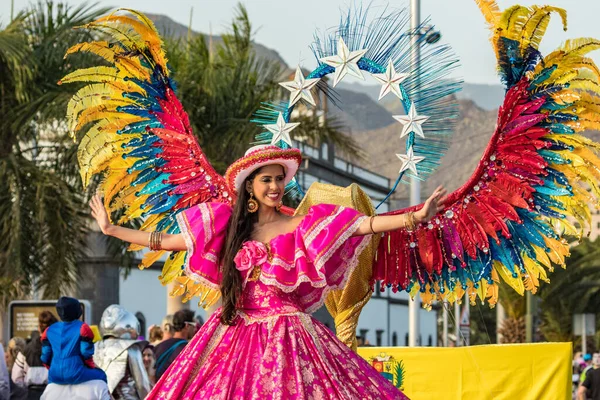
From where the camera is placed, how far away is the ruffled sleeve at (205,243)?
5961 millimetres

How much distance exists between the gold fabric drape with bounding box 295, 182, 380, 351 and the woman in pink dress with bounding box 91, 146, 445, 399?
3.00 feet

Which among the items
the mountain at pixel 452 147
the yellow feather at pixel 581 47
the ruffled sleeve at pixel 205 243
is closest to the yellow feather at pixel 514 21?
the yellow feather at pixel 581 47

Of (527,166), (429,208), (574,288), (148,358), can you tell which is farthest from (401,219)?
(574,288)

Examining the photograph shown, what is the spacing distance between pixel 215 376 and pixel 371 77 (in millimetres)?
2403

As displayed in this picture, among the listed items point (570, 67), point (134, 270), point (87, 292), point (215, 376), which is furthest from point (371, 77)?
point (134, 270)

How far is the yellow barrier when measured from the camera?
8.41 meters

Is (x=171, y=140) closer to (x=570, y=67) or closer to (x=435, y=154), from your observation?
(x=435, y=154)

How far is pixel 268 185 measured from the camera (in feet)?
19.7

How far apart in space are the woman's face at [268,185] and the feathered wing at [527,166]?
4.17 ft

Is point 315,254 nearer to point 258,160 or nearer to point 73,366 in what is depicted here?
point 258,160

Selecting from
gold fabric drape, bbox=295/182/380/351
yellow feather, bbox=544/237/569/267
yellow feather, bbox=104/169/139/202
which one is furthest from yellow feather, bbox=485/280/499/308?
yellow feather, bbox=104/169/139/202

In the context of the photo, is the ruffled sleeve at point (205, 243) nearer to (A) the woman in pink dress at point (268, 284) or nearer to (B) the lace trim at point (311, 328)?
(A) the woman in pink dress at point (268, 284)

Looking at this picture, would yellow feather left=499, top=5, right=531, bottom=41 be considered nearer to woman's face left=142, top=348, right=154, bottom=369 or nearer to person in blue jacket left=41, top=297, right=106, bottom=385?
person in blue jacket left=41, top=297, right=106, bottom=385

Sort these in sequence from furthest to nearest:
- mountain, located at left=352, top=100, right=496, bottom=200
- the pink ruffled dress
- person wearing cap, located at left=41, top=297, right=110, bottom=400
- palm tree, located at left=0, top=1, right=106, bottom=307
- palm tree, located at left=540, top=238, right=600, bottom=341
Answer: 1. mountain, located at left=352, top=100, right=496, bottom=200
2. palm tree, located at left=540, top=238, right=600, bottom=341
3. palm tree, located at left=0, top=1, right=106, bottom=307
4. person wearing cap, located at left=41, top=297, right=110, bottom=400
5. the pink ruffled dress
